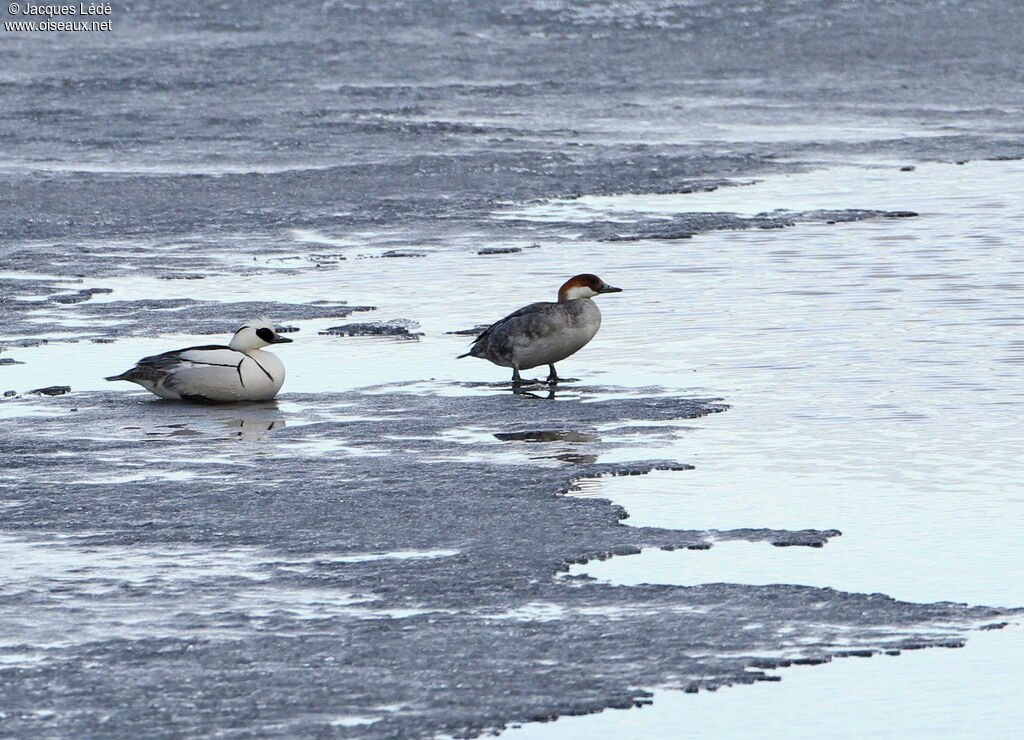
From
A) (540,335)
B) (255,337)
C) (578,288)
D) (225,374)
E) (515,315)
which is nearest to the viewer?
(225,374)

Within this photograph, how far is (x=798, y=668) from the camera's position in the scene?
208 inches

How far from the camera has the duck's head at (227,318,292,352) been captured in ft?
30.7

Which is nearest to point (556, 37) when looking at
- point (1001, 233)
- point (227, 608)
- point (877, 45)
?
point (877, 45)

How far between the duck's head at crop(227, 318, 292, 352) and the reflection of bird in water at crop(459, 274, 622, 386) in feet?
3.55

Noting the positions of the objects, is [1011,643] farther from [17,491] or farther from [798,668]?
[17,491]

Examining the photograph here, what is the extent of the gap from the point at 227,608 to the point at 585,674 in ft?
3.99

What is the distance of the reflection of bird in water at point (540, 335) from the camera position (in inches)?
383

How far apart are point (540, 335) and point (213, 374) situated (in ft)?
5.29

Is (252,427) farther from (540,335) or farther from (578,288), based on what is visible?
(578,288)

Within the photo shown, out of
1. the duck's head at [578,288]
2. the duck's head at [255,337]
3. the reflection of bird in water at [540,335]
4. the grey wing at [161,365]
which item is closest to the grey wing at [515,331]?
the reflection of bird in water at [540,335]

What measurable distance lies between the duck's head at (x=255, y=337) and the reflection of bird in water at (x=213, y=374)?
17mm

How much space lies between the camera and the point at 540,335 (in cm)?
971

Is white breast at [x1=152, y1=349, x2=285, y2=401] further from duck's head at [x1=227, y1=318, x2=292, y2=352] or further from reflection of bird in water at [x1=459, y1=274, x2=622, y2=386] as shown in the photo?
reflection of bird in water at [x1=459, y1=274, x2=622, y2=386]

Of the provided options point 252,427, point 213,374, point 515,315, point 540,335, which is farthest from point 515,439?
point 213,374
